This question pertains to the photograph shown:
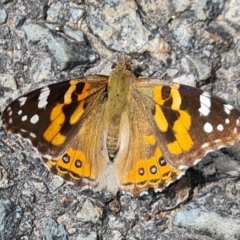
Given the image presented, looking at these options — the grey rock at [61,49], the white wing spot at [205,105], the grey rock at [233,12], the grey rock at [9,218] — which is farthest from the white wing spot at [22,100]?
the grey rock at [233,12]

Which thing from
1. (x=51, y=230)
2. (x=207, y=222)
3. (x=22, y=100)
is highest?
(x=22, y=100)

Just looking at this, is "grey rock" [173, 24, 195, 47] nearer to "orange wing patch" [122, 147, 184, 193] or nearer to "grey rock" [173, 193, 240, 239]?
"orange wing patch" [122, 147, 184, 193]

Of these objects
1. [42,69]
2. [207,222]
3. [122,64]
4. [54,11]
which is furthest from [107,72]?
[207,222]

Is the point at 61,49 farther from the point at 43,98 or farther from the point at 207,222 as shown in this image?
Answer: the point at 207,222

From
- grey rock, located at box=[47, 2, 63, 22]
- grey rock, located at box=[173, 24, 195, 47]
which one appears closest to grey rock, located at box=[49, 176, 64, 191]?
grey rock, located at box=[47, 2, 63, 22]

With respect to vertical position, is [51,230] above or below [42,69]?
below

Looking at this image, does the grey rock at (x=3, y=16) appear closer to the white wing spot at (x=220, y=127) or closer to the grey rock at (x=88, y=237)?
the grey rock at (x=88, y=237)

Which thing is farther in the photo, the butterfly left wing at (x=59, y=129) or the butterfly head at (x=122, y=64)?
the butterfly head at (x=122, y=64)

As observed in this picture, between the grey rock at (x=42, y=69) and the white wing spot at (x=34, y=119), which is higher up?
the grey rock at (x=42, y=69)

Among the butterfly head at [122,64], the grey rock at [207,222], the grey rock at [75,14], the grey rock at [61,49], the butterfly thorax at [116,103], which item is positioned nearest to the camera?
the grey rock at [207,222]
